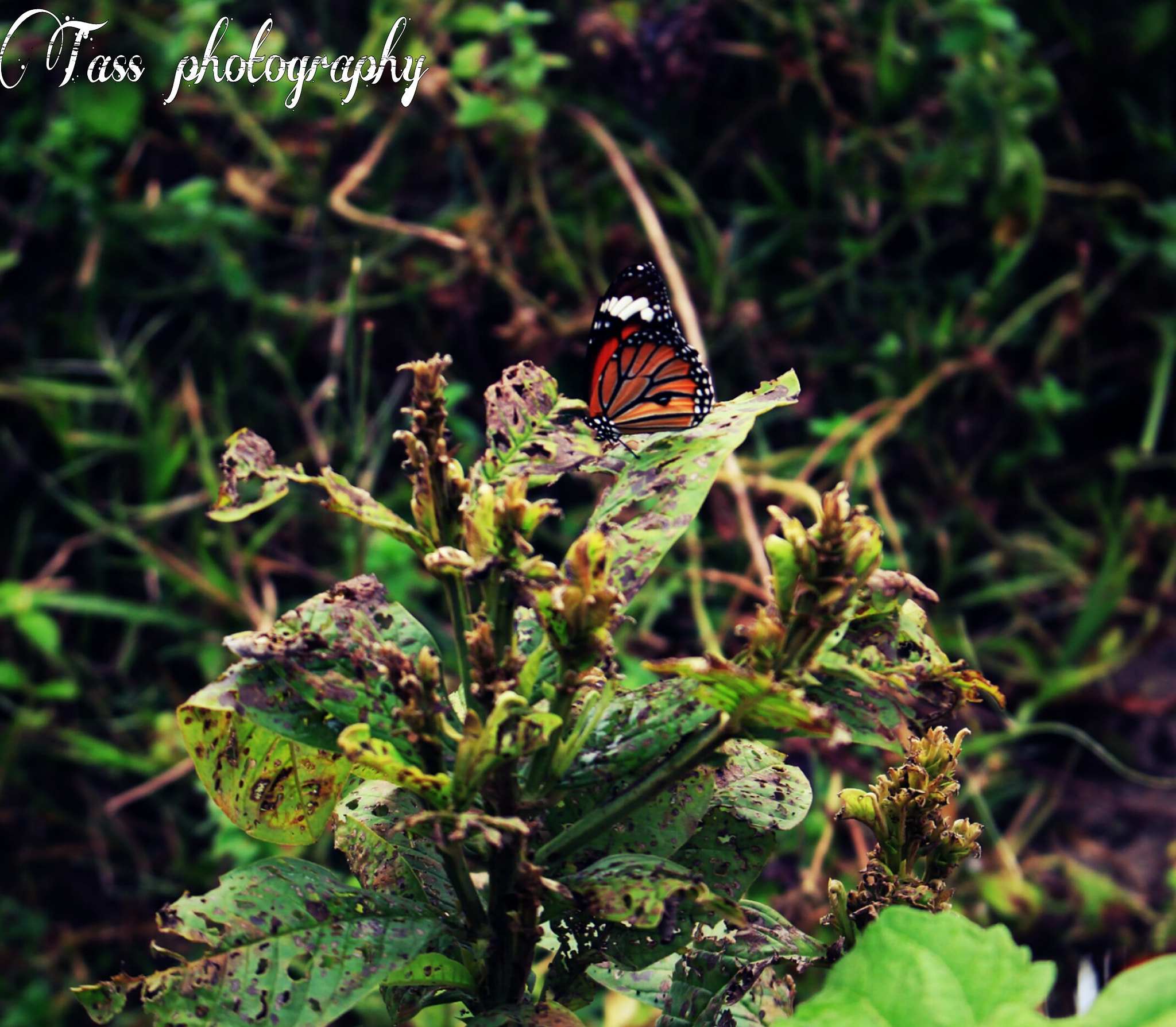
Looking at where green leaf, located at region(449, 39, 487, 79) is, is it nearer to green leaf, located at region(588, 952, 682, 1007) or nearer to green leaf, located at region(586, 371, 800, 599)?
green leaf, located at region(586, 371, 800, 599)

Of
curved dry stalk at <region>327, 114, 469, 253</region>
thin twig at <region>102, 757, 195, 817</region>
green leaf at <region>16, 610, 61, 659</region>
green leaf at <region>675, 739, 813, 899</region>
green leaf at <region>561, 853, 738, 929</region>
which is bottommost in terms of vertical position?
thin twig at <region>102, 757, 195, 817</region>

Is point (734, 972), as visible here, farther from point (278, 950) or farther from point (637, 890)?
point (278, 950)

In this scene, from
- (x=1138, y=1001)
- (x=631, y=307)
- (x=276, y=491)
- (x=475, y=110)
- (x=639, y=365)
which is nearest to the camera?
(x=1138, y=1001)

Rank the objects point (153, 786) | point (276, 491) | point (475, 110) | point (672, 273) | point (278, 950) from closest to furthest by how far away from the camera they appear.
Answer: point (278, 950) → point (276, 491) → point (153, 786) → point (672, 273) → point (475, 110)

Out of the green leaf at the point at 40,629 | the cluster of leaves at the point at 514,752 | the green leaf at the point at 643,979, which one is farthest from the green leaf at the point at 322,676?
the green leaf at the point at 40,629

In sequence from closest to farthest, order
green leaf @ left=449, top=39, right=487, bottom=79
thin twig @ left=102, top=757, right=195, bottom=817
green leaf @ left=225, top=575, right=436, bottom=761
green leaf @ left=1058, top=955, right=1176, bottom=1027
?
1. green leaf @ left=1058, top=955, right=1176, bottom=1027
2. green leaf @ left=225, top=575, right=436, bottom=761
3. thin twig @ left=102, top=757, right=195, bottom=817
4. green leaf @ left=449, top=39, right=487, bottom=79

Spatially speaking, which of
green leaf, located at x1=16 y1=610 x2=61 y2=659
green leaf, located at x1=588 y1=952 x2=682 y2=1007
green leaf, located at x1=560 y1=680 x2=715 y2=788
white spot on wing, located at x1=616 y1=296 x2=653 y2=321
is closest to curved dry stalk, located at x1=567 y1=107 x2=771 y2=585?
white spot on wing, located at x1=616 y1=296 x2=653 y2=321

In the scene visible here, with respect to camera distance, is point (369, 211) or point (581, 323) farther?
point (369, 211)

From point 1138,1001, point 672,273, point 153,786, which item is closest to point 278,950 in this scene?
point 1138,1001
